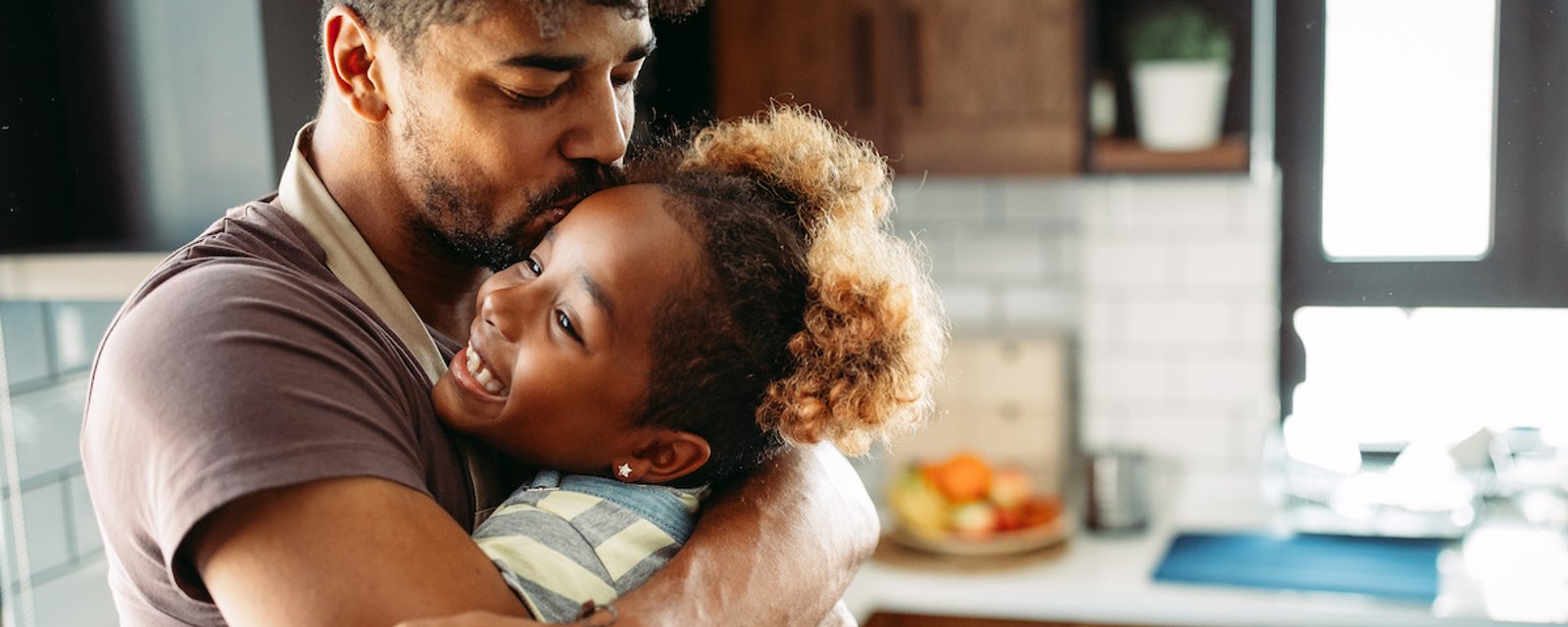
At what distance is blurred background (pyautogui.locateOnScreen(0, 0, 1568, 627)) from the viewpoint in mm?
2768

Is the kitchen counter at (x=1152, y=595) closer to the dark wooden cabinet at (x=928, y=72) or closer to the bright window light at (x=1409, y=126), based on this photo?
the bright window light at (x=1409, y=126)

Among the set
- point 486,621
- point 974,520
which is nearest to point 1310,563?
point 974,520

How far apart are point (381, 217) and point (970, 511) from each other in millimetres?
1966

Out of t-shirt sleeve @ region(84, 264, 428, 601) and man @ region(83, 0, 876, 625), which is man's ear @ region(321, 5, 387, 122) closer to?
man @ region(83, 0, 876, 625)

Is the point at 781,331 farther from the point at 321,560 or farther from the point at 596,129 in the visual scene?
the point at 321,560

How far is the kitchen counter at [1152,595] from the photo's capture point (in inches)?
99.5

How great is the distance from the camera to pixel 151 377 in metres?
0.85

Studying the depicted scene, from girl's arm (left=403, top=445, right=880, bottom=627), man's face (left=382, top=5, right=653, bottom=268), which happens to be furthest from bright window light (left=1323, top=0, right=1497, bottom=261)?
man's face (left=382, top=5, right=653, bottom=268)

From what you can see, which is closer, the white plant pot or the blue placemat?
the blue placemat

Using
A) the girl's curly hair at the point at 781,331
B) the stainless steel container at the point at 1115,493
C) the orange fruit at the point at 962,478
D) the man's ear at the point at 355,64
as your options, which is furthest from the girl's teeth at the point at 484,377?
the stainless steel container at the point at 1115,493

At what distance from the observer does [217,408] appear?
2.72 ft

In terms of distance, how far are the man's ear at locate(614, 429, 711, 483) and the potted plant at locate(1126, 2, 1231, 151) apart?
6.60ft

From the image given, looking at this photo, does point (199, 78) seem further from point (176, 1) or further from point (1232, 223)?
point (1232, 223)

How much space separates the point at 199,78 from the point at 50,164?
239mm
